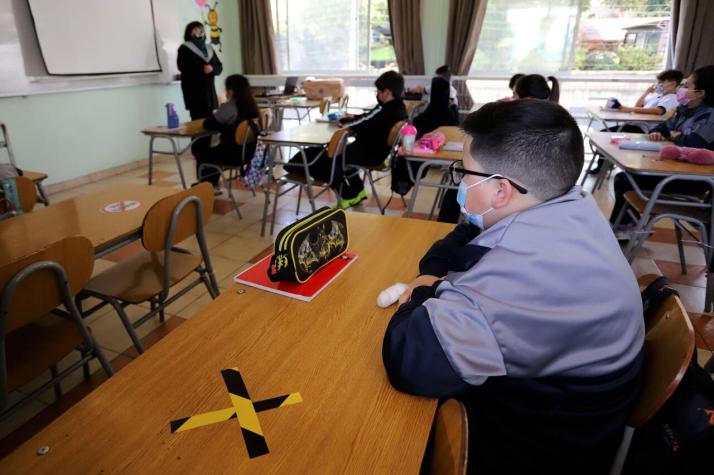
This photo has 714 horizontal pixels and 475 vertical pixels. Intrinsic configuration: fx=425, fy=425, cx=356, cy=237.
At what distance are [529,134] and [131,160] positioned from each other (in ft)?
18.0

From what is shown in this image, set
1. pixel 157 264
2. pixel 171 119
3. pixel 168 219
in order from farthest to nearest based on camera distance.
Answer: pixel 171 119, pixel 157 264, pixel 168 219

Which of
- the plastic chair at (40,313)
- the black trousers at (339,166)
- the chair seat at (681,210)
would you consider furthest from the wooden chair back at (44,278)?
the chair seat at (681,210)

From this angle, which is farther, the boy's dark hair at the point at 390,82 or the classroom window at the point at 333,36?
the classroom window at the point at 333,36

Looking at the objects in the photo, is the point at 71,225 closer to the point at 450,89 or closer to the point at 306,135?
the point at 306,135

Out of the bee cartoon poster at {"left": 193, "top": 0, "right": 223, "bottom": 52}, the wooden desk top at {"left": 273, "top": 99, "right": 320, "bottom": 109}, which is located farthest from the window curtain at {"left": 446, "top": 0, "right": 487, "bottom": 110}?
the bee cartoon poster at {"left": 193, "top": 0, "right": 223, "bottom": 52}

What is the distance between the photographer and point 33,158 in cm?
422

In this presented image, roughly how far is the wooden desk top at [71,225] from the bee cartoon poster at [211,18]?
17.4ft

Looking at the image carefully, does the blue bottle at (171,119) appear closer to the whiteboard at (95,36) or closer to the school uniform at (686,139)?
the whiteboard at (95,36)

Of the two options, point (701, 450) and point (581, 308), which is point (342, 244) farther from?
point (701, 450)

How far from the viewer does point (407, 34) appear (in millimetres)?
6355

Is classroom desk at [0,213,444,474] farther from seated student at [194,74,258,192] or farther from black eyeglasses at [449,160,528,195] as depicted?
seated student at [194,74,258,192]

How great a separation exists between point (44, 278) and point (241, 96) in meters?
2.80

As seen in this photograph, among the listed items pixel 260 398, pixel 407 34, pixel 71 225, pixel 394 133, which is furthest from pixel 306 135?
pixel 407 34

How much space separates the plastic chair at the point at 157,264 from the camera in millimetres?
1637
